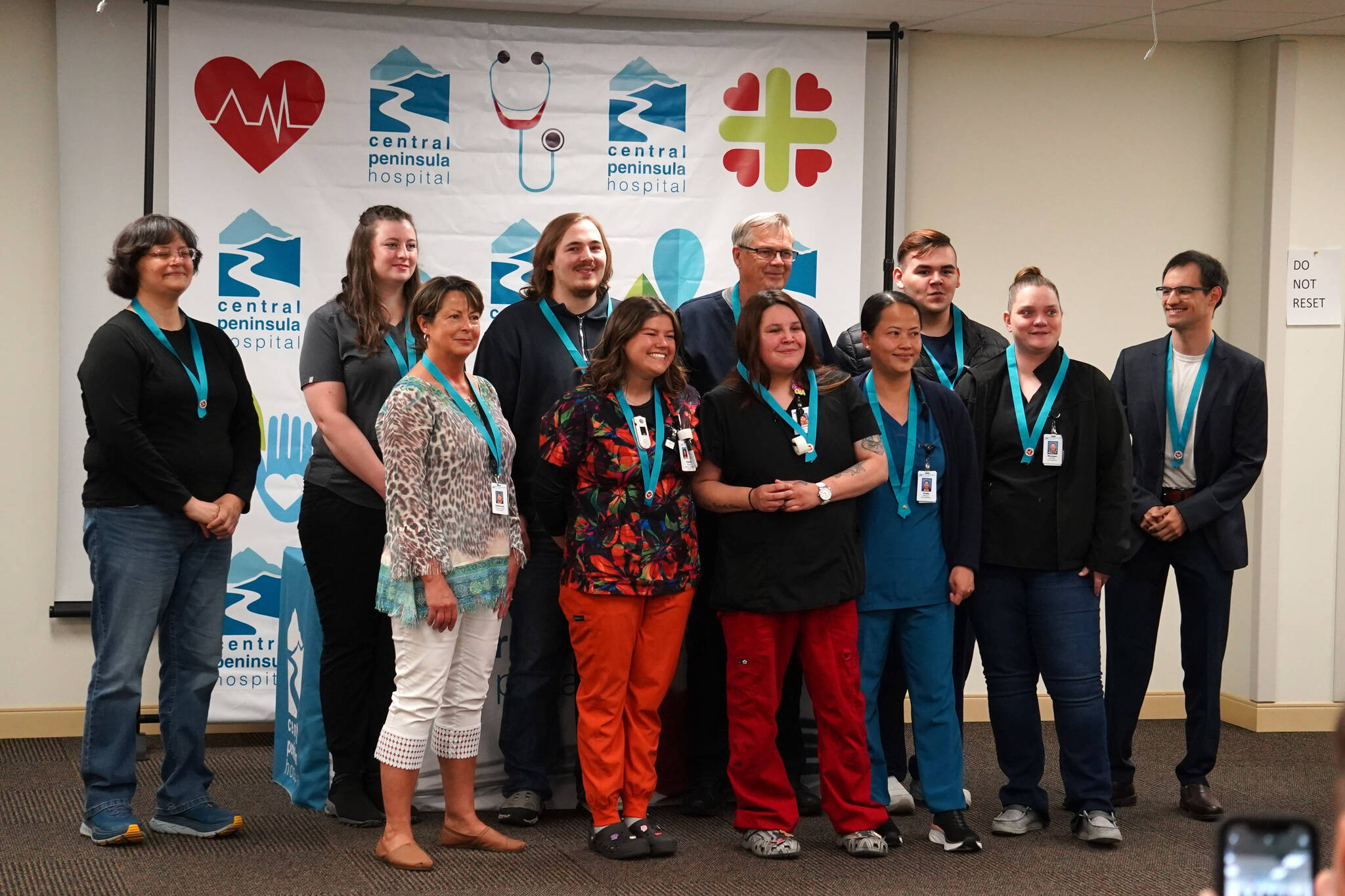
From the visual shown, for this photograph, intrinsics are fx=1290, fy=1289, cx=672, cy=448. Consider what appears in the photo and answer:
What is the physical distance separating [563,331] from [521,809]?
55.9 inches

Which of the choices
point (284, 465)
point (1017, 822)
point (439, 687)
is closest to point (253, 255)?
point (284, 465)

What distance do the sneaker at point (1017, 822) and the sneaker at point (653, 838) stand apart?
993mm

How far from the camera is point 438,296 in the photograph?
3.37m

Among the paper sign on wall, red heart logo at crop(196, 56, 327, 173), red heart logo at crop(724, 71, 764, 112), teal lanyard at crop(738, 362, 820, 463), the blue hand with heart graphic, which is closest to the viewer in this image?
teal lanyard at crop(738, 362, 820, 463)

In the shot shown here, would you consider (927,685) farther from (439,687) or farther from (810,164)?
(810,164)

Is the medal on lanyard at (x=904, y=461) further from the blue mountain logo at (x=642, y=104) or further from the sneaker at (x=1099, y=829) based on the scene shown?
the blue mountain logo at (x=642, y=104)

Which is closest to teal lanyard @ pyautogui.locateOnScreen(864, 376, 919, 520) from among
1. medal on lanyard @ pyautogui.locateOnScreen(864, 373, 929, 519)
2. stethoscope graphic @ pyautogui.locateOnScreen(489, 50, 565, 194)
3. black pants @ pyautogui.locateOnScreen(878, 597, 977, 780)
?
medal on lanyard @ pyautogui.locateOnScreen(864, 373, 929, 519)

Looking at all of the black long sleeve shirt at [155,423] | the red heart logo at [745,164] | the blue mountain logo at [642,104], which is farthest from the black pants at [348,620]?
the red heart logo at [745,164]

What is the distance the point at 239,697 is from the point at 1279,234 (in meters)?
4.51

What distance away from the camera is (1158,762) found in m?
4.82

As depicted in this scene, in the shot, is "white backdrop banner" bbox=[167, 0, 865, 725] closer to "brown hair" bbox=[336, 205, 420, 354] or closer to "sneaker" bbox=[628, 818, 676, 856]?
"brown hair" bbox=[336, 205, 420, 354]

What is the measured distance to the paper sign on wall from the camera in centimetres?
526

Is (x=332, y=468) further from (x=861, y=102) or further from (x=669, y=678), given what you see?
(x=861, y=102)

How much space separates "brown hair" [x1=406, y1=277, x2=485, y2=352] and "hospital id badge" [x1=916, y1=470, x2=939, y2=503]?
131cm
